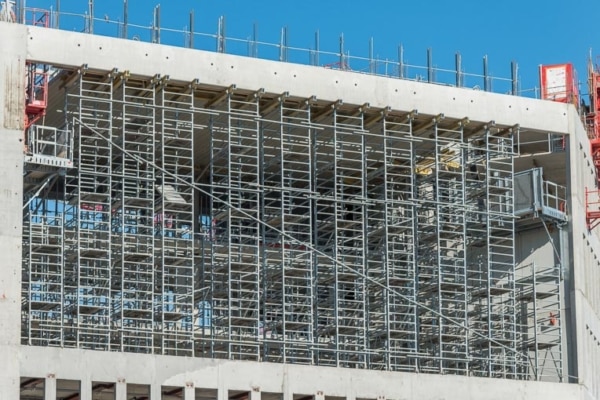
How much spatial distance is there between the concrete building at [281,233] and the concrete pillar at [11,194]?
0.08 metres

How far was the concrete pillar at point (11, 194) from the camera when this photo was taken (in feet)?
207

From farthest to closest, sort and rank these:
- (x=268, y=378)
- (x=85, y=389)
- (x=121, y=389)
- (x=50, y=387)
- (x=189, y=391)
A: (x=268, y=378) → (x=189, y=391) → (x=121, y=389) → (x=85, y=389) → (x=50, y=387)

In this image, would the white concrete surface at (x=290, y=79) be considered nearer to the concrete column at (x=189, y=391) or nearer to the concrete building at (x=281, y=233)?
the concrete building at (x=281, y=233)

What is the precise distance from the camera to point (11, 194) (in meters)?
64.6

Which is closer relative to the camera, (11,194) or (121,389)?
(11,194)

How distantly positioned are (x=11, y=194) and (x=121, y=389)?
333 inches

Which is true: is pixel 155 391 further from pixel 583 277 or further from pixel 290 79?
pixel 583 277

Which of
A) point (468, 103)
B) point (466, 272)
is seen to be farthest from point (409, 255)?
point (468, 103)

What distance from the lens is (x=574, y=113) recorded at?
265 feet

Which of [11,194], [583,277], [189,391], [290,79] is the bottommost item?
[189,391]

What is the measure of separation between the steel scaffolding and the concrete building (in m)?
0.21

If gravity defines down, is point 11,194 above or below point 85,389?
above

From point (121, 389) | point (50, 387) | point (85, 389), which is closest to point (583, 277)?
point (121, 389)

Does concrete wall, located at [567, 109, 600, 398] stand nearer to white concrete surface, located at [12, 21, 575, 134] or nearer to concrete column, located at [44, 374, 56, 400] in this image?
white concrete surface, located at [12, 21, 575, 134]
